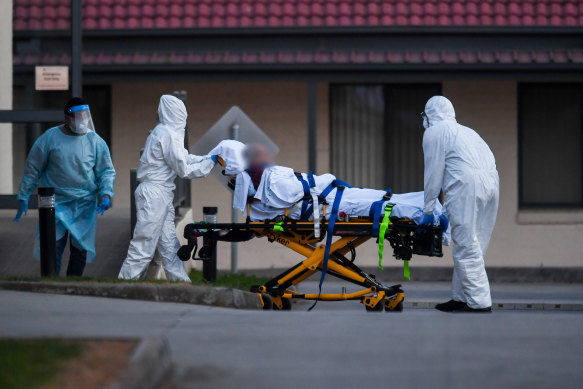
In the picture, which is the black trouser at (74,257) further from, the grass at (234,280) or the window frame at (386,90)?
the window frame at (386,90)

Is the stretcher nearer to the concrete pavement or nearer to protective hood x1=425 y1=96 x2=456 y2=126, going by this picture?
protective hood x1=425 y1=96 x2=456 y2=126

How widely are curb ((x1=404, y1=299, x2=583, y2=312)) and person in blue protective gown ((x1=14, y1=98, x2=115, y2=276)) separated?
Answer: 4.06m

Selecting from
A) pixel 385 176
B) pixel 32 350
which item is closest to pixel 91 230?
pixel 32 350

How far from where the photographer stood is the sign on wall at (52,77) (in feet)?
48.0

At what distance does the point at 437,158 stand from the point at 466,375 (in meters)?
4.32

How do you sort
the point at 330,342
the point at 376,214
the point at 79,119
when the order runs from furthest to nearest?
1. the point at 79,119
2. the point at 376,214
3. the point at 330,342

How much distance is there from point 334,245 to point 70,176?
2.53 metres

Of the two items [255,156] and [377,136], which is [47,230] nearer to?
[255,156]

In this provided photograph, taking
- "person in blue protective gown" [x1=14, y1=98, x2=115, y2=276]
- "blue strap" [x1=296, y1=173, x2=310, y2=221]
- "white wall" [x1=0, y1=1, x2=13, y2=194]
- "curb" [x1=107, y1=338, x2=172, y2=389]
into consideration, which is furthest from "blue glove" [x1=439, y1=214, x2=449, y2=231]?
"white wall" [x1=0, y1=1, x2=13, y2=194]

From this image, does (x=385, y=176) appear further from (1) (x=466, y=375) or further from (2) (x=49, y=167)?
(1) (x=466, y=375)

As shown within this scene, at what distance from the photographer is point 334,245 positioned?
10766mm

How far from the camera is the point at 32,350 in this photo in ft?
21.6

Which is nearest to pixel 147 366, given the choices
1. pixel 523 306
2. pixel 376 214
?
pixel 376 214

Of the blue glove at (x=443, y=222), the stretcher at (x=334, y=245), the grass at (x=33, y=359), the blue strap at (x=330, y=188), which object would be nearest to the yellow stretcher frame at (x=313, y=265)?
the stretcher at (x=334, y=245)
